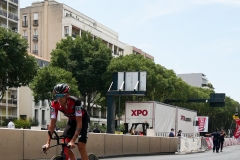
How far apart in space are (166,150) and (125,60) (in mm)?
29340

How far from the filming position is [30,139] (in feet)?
48.4

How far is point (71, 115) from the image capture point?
6.70m

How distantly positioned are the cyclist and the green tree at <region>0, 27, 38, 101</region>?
1389 inches

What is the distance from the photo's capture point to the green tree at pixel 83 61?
5359 centimetres

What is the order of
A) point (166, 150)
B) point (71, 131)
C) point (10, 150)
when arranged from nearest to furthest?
point (71, 131) < point (10, 150) < point (166, 150)

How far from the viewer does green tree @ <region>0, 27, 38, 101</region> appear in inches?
1651

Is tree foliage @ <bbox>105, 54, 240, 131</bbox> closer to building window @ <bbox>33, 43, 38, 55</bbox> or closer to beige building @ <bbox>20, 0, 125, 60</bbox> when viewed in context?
beige building @ <bbox>20, 0, 125, 60</bbox>

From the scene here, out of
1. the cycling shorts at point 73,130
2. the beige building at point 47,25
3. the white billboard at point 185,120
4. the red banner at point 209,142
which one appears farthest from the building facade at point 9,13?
the cycling shorts at point 73,130

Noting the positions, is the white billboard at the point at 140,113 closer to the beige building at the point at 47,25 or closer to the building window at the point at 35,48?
the beige building at the point at 47,25

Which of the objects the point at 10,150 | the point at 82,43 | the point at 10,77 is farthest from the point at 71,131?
the point at 82,43

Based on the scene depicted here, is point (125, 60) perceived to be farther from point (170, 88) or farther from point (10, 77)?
point (10, 77)

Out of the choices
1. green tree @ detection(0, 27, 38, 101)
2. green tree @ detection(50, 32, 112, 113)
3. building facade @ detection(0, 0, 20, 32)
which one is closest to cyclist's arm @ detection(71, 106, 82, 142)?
green tree @ detection(0, 27, 38, 101)

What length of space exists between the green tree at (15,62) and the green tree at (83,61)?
32.2 ft

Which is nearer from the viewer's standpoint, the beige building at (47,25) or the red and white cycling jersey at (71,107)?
the red and white cycling jersey at (71,107)
